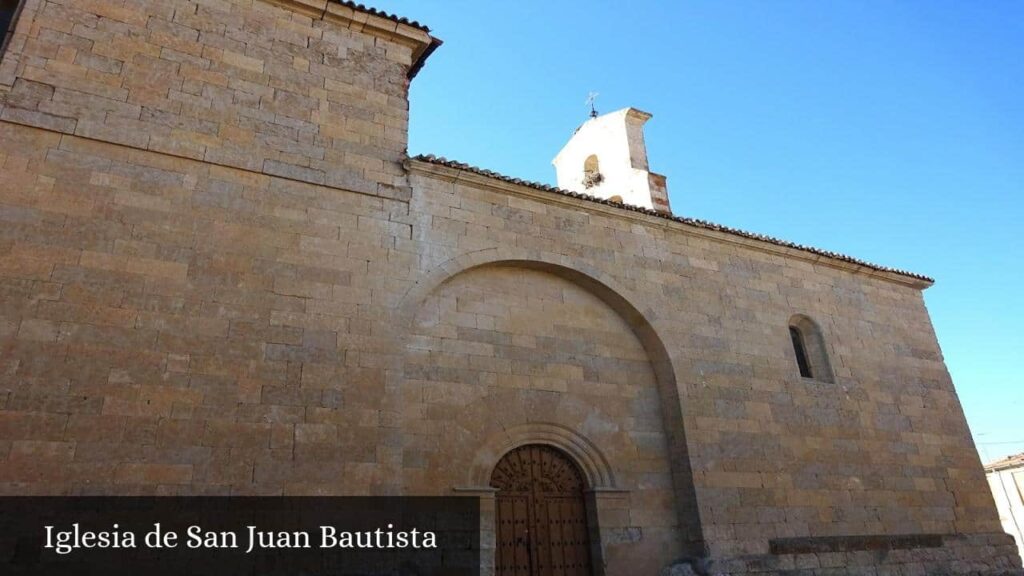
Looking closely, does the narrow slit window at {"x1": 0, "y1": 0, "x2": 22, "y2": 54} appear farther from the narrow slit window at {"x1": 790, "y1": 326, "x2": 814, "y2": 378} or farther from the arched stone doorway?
the narrow slit window at {"x1": 790, "y1": 326, "x2": 814, "y2": 378}

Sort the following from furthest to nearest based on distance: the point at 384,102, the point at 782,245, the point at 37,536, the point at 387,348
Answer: the point at 782,245 < the point at 384,102 < the point at 387,348 < the point at 37,536

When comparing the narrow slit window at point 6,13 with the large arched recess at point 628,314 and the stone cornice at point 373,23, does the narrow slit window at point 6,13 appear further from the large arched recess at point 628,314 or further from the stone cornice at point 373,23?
the large arched recess at point 628,314

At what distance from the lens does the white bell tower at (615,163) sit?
1248 cm

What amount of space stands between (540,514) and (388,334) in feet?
8.97

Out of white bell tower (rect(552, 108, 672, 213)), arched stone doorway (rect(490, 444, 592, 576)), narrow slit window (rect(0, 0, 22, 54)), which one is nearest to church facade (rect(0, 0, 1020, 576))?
arched stone doorway (rect(490, 444, 592, 576))

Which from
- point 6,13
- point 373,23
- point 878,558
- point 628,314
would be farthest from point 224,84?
point 878,558

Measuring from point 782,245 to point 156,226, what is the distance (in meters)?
8.97

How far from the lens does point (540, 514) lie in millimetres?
7027

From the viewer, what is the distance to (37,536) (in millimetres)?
4621

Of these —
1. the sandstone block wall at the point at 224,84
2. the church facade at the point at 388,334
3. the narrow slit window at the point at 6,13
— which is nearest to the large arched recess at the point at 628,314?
the church facade at the point at 388,334

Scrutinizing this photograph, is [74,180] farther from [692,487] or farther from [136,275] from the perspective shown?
[692,487]

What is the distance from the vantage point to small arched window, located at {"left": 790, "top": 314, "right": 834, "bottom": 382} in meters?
9.66

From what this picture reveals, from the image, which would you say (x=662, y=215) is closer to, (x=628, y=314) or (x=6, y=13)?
(x=628, y=314)

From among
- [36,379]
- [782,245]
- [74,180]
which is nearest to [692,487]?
[782,245]
